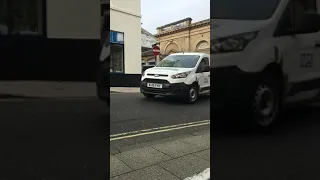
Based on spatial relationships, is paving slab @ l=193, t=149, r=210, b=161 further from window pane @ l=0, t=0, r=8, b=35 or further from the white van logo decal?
window pane @ l=0, t=0, r=8, b=35

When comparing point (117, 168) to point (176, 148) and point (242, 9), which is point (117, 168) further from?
point (242, 9)

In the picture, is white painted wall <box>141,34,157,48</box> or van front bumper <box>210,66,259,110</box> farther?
white painted wall <box>141,34,157,48</box>

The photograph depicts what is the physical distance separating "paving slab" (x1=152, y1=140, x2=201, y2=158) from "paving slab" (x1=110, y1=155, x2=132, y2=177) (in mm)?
559

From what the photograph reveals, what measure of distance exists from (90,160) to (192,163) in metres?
1.23

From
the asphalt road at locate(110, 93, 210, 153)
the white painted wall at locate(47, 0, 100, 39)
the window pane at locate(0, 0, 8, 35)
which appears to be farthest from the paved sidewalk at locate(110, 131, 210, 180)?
the window pane at locate(0, 0, 8, 35)

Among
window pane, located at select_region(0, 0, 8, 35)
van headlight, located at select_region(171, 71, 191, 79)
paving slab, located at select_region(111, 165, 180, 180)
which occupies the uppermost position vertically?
window pane, located at select_region(0, 0, 8, 35)

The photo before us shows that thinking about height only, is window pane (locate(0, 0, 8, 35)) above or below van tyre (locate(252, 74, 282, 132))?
above

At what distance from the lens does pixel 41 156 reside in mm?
1703

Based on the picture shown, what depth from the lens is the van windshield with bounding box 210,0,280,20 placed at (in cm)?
162

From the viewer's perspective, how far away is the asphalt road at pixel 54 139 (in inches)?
62.1

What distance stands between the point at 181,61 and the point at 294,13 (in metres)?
3.93

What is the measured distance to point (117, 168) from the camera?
2.44 metres

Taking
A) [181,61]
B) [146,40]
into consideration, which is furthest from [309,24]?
[146,40]

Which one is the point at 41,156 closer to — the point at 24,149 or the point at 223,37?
the point at 24,149
